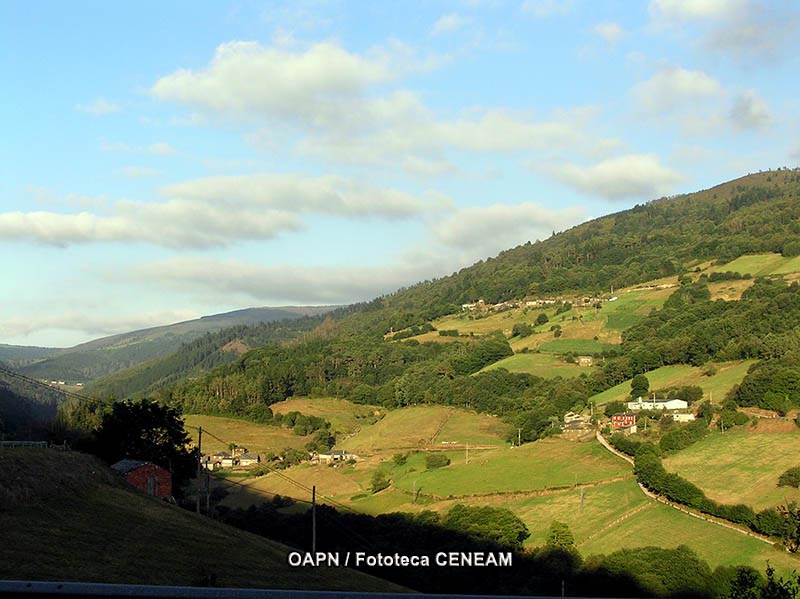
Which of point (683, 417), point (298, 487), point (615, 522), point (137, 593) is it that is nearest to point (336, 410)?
point (298, 487)

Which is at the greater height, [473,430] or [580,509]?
[473,430]

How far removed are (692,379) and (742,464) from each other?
40.8 meters

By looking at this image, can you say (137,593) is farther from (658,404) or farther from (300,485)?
(658,404)

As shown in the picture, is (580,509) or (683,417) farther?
(683,417)

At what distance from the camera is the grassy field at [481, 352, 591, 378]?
133250mm

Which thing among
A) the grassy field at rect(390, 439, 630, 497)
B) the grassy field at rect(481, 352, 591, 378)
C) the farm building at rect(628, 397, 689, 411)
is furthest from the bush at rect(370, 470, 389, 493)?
the grassy field at rect(481, 352, 591, 378)

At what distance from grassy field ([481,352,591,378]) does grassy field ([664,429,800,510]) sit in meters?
59.2

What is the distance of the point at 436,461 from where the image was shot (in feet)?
295

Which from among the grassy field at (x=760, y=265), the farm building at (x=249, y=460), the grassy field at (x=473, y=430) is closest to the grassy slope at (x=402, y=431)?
the grassy field at (x=473, y=430)

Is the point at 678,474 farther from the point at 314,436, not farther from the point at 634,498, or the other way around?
the point at 314,436

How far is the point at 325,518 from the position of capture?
63.2 meters

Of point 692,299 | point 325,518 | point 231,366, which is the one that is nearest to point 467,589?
point 325,518

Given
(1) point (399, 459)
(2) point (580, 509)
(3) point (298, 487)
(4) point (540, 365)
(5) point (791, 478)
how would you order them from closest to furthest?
(5) point (791, 478) → (2) point (580, 509) → (3) point (298, 487) → (1) point (399, 459) → (4) point (540, 365)

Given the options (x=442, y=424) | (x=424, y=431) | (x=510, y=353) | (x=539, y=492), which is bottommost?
(x=539, y=492)
